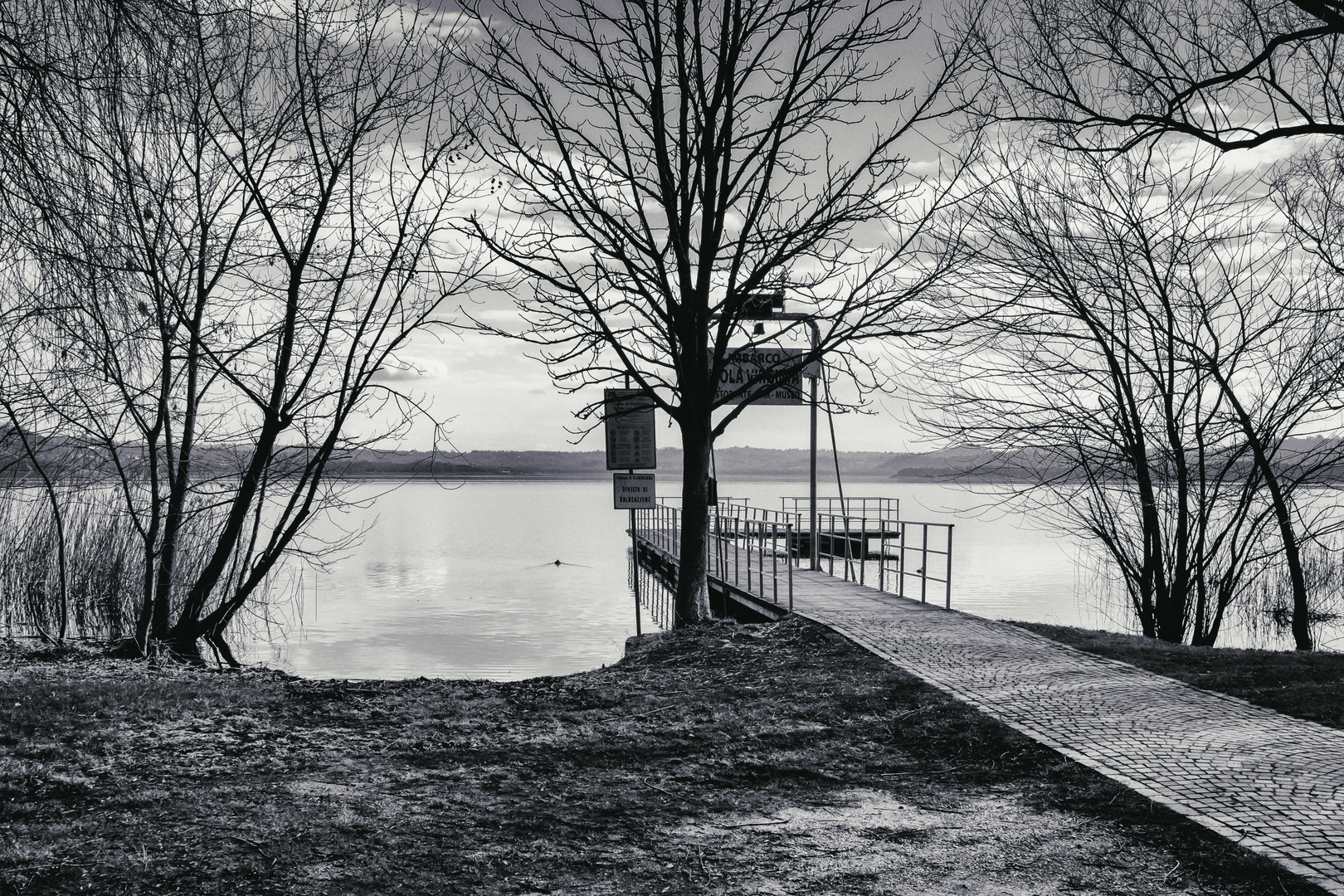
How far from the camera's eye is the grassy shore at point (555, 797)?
15.7ft

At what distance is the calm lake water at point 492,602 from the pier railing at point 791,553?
1.34 m

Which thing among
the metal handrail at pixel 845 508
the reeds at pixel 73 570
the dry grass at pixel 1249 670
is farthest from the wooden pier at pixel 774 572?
the reeds at pixel 73 570

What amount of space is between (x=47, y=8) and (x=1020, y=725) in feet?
24.1

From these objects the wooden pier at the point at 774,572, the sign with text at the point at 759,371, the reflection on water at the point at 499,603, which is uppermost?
the sign with text at the point at 759,371

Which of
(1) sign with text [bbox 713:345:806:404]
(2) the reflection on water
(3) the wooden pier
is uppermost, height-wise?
(1) sign with text [bbox 713:345:806:404]

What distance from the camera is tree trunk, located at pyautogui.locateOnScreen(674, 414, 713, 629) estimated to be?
13.3 metres

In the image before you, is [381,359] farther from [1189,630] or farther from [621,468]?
[1189,630]

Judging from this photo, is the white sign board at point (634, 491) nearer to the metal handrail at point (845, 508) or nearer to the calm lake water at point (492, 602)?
the calm lake water at point (492, 602)

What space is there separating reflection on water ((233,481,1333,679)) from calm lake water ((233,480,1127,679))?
66 mm

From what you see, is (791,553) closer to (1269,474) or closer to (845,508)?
(1269,474)

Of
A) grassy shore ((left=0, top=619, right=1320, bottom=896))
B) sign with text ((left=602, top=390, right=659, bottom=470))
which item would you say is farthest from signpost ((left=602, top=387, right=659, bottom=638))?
grassy shore ((left=0, top=619, right=1320, bottom=896))

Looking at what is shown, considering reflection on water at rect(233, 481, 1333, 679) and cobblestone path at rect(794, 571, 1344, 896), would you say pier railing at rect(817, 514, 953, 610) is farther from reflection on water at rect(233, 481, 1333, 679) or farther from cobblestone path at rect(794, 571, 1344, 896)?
cobblestone path at rect(794, 571, 1344, 896)

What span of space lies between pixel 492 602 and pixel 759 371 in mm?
20660

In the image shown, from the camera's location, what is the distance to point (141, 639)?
11.5 metres
